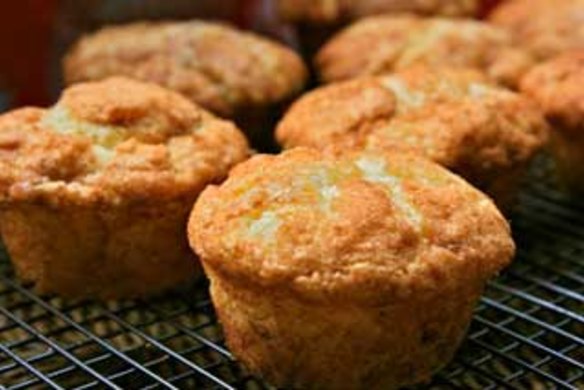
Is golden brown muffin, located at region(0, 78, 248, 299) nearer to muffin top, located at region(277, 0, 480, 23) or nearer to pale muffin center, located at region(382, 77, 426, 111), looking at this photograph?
pale muffin center, located at region(382, 77, 426, 111)

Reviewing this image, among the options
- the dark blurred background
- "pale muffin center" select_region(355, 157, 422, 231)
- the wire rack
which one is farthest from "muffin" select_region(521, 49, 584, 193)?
the dark blurred background

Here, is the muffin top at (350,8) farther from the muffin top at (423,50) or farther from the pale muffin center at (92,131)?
the pale muffin center at (92,131)

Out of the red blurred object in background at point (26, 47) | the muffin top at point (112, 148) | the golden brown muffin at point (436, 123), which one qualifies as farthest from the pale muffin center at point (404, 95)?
the red blurred object in background at point (26, 47)

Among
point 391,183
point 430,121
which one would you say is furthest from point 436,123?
point 391,183

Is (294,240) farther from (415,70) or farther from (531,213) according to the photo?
(531,213)

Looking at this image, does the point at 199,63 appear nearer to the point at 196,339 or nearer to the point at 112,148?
the point at 112,148

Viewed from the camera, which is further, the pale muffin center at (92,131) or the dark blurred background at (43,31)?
the dark blurred background at (43,31)
